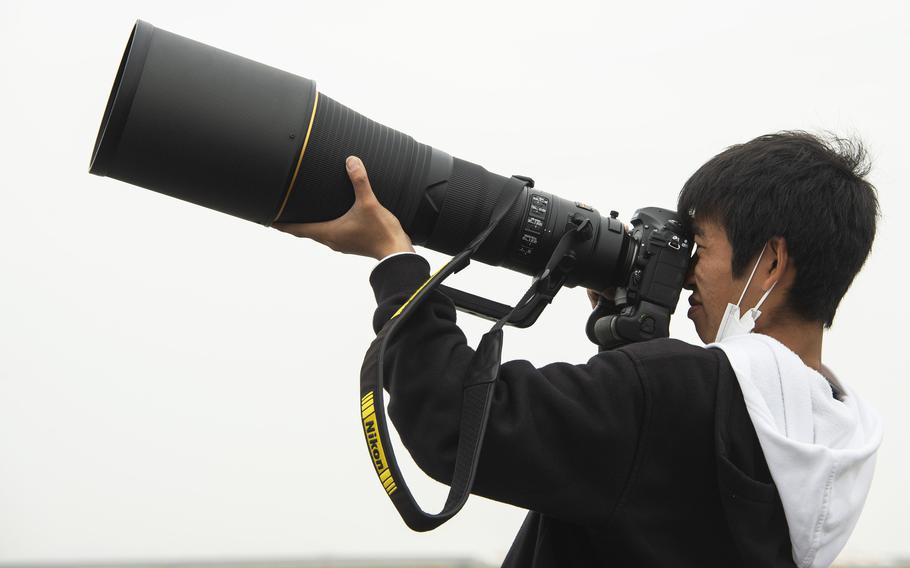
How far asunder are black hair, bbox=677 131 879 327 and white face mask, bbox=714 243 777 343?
3 cm

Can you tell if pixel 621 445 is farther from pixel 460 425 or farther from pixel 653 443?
pixel 460 425

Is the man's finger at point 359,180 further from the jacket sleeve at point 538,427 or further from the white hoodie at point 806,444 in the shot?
the white hoodie at point 806,444

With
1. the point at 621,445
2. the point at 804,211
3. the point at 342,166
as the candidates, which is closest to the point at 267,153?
the point at 342,166

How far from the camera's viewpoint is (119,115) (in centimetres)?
93

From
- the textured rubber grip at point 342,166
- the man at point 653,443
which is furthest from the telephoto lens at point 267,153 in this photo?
the man at point 653,443

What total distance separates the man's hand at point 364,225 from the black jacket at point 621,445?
151 millimetres

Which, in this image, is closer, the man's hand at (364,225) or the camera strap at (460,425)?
the camera strap at (460,425)

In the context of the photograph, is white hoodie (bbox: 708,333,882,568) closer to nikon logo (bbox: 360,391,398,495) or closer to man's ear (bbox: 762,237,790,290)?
man's ear (bbox: 762,237,790,290)

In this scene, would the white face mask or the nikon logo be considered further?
the white face mask

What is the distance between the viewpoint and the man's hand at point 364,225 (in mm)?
981

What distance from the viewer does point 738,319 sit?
982 mm

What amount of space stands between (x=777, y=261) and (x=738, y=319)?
0.08 metres

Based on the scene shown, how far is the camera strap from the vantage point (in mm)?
784

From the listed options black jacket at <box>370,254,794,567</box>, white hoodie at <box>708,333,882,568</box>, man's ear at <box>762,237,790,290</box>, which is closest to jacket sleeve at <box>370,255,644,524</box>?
black jacket at <box>370,254,794,567</box>
